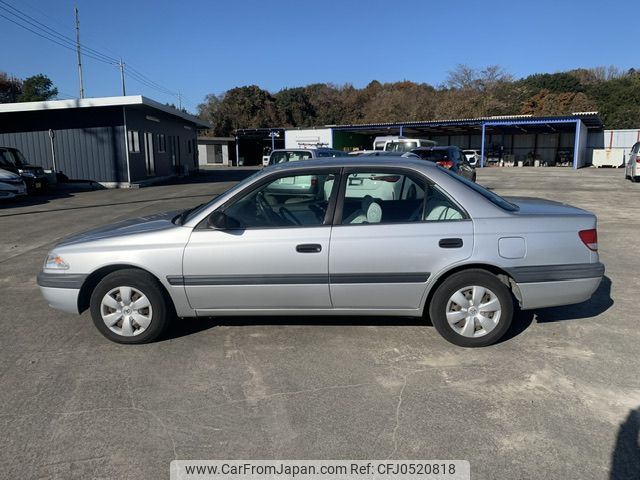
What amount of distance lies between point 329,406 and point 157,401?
3.89ft

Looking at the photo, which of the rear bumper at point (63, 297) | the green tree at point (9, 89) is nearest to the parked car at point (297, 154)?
the rear bumper at point (63, 297)

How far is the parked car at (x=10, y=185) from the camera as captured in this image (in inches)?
642

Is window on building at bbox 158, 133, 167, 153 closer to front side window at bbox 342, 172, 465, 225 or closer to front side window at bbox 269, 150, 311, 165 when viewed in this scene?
front side window at bbox 269, 150, 311, 165

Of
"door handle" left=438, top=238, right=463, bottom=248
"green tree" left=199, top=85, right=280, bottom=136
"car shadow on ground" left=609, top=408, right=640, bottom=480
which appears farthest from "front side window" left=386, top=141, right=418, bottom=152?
"green tree" left=199, top=85, right=280, bottom=136

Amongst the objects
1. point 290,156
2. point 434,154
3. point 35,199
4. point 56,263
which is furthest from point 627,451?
point 35,199

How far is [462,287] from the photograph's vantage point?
4.14m

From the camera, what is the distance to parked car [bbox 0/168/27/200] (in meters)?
16.3

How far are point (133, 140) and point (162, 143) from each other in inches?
190

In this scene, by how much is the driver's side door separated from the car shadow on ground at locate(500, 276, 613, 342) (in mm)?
1831

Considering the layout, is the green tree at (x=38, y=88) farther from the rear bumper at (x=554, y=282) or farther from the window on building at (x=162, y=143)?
the rear bumper at (x=554, y=282)

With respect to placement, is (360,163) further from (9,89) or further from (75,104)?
(9,89)

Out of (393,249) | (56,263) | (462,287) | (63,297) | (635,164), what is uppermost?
(635,164)

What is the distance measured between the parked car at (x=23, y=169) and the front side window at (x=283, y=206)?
16.8m

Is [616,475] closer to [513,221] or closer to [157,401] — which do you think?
[513,221]
